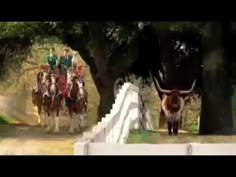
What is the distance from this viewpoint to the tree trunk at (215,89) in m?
8.16

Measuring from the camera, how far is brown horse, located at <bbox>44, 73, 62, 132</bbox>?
8789 mm

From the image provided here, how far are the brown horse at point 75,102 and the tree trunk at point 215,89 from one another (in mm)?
1744

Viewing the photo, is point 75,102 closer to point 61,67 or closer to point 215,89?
point 61,67

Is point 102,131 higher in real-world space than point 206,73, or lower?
lower

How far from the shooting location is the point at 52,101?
9297mm

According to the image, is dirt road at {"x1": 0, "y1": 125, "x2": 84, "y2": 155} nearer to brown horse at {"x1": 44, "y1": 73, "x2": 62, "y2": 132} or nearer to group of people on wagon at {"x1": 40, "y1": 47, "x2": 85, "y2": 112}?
brown horse at {"x1": 44, "y1": 73, "x2": 62, "y2": 132}

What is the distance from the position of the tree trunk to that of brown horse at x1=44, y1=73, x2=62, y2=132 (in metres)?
1.99

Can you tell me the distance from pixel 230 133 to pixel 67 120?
285cm

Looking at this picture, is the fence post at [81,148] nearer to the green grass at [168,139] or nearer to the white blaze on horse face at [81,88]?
the green grass at [168,139]

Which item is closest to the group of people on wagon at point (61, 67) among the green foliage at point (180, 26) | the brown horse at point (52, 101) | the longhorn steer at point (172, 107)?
the brown horse at point (52, 101)

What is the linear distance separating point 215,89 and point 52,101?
7.84 feet
